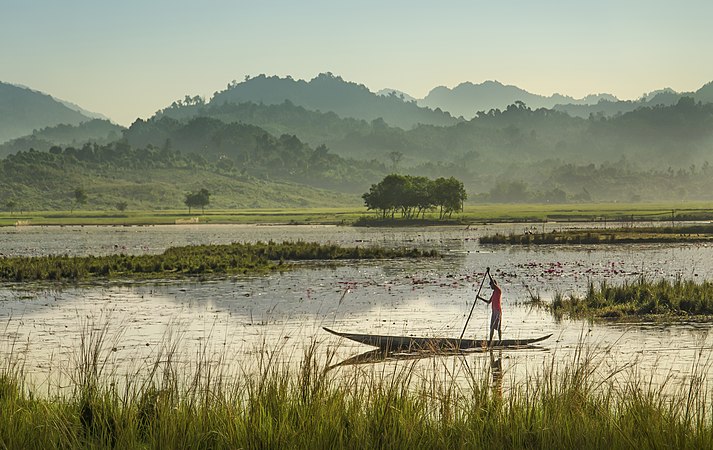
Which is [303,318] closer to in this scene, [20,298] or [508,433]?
[20,298]

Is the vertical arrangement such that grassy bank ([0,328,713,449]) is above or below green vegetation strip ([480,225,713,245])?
below

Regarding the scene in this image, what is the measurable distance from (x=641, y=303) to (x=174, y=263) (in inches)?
1214

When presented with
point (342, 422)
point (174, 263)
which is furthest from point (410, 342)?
point (174, 263)

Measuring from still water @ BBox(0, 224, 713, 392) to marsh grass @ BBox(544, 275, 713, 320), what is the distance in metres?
1.27

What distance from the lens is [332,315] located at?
33.4 m

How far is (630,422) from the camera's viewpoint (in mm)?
12422

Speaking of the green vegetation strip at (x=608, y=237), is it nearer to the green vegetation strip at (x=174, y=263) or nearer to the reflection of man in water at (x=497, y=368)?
the green vegetation strip at (x=174, y=263)

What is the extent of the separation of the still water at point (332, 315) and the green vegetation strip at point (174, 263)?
11.9ft

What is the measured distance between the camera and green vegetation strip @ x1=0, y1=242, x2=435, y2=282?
50250mm

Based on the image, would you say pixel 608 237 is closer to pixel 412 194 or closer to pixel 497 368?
pixel 412 194

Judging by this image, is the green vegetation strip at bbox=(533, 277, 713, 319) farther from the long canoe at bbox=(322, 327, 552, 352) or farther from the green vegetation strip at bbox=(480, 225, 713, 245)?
the green vegetation strip at bbox=(480, 225, 713, 245)

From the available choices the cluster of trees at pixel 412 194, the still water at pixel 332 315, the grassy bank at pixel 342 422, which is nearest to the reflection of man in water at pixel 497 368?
the still water at pixel 332 315

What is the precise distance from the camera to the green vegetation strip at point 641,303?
31203mm

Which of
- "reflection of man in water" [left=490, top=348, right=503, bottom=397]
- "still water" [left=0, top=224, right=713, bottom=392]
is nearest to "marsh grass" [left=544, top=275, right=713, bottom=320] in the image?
"still water" [left=0, top=224, right=713, bottom=392]
